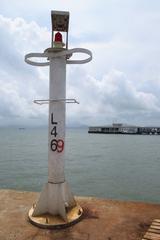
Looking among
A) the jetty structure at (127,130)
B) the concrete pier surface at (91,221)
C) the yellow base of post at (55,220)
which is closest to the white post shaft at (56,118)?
the yellow base of post at (55,220)

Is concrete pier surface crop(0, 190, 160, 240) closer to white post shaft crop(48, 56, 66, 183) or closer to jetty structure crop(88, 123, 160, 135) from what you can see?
white post shaft crop(48, 56, 66, 183)

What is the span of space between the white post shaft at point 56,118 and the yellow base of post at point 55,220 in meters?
0.68

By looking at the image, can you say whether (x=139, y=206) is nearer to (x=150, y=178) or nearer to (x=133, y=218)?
(x=133, y=218)

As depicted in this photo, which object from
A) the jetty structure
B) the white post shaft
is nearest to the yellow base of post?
the white post shaft

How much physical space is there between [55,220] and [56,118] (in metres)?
1.96

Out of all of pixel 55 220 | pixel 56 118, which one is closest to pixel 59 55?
pixel 56 118

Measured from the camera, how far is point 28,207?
18.1 feet

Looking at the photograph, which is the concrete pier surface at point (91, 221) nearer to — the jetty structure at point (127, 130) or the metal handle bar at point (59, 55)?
the metal handle bar at point (59, 55)

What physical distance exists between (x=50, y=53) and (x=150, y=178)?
673 inches

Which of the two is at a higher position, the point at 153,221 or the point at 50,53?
the point at 50,53

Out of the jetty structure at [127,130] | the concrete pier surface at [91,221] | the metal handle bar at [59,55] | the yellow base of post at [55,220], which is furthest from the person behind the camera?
the jetty structure at [127,130]

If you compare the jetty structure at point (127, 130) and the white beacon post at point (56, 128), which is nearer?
the white beacon post at point (56, 128)

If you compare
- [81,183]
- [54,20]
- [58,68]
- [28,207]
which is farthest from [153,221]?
[81,183]

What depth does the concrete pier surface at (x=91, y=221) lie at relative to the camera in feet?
14.0
